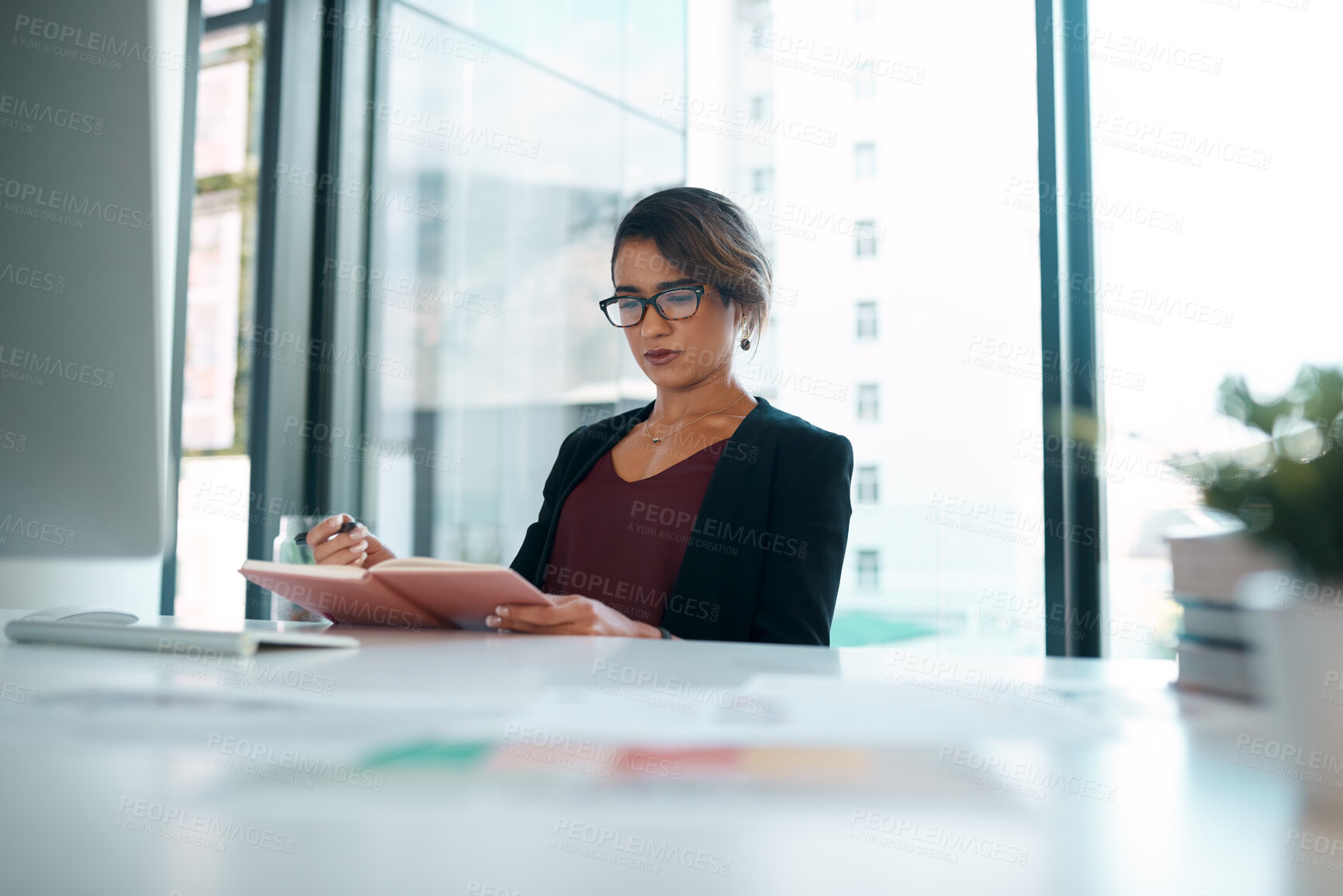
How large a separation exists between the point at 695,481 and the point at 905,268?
2.25 m

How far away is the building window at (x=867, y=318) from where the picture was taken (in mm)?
3855

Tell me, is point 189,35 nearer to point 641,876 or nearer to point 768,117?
point 768,117

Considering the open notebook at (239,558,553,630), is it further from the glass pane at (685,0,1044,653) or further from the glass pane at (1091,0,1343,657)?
the glass pane at (685,0,1044,653)

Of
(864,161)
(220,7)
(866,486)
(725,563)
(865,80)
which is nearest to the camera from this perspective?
(725,563)

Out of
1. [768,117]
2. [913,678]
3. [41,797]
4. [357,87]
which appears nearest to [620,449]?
[913,678]

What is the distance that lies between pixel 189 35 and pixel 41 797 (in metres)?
2.76

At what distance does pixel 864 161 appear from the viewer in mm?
3666

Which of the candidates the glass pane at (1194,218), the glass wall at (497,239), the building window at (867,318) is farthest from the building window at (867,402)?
the glass pane at (1194,218)

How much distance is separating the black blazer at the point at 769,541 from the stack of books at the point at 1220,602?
3.12ft

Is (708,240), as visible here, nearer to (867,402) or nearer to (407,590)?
(407,590)

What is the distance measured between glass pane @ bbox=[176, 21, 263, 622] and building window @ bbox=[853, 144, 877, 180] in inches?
85.6

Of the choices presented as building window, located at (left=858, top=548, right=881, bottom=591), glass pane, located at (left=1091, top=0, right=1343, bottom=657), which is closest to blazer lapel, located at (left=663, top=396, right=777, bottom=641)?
glass pane, located at (left=1091, top=0, right=1343, bottom=657)

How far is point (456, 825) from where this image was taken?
441 millimetres

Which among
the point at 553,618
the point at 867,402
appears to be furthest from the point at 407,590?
the point at 867,402
